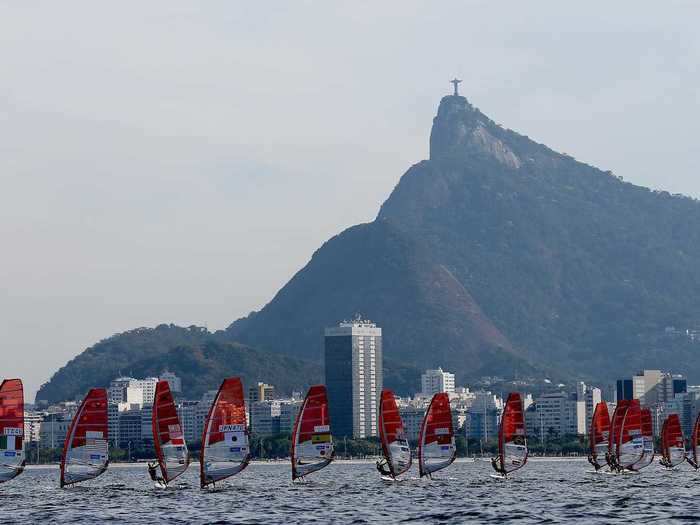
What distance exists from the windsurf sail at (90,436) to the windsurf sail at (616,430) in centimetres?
5643

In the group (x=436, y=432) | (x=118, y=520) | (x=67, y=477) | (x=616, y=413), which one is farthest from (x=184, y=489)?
(x=616, y=413)

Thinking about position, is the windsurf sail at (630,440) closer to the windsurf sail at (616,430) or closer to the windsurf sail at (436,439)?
the windsurf sail at (616,430)

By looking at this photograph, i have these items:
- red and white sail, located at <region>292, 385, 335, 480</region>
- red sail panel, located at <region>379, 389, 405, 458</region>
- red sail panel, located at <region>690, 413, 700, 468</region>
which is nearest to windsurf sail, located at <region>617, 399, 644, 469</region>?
red sail panel, located at <region>690, 413, 700, 468</region>

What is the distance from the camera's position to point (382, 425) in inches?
5738

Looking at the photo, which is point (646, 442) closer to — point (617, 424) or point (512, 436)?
point (617, 424)

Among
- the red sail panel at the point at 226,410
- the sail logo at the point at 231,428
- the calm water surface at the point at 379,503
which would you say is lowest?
the calm water surface at the point at 379,503

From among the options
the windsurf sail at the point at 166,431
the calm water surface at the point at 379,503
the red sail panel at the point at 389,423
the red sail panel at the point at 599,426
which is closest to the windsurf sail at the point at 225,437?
the calm water surface at the point at 379,503

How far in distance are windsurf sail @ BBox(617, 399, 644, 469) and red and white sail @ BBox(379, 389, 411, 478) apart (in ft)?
92.3

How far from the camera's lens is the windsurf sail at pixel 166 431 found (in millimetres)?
133500

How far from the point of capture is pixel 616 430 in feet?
578

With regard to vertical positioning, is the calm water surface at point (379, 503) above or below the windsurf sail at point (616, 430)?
below

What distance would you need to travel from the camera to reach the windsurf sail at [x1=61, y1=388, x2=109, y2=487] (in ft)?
439

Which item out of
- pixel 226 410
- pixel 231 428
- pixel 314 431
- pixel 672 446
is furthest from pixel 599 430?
pixel 226 410

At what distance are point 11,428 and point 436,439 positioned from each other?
130 ft
